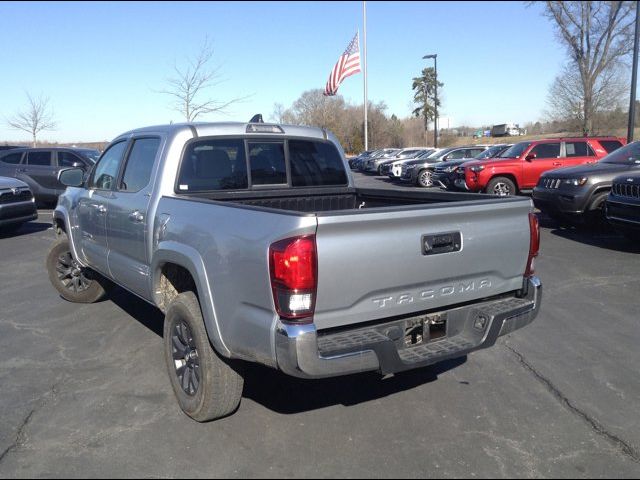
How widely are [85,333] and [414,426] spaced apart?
3451mm

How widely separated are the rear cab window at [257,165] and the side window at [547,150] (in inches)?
487

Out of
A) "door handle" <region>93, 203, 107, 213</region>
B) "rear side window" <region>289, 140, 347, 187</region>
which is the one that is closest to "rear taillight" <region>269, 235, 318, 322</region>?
"rear side window" <region>289, 140, 347, 187</region>

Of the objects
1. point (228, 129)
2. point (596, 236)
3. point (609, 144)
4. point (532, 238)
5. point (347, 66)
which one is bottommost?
point (596, 236)

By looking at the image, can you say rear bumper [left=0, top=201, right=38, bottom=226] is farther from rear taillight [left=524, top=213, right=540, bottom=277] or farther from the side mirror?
rear taillight [left=524, top=213, right=540, bottom=277]

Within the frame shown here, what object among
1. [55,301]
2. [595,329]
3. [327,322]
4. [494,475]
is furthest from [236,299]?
[55,301]

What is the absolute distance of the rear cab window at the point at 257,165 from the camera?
445 cm

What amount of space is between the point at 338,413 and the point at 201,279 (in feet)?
4.21

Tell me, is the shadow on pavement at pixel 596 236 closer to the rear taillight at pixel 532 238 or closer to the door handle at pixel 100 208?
the rear taillight at pixel 532 238

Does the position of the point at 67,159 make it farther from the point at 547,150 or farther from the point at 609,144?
the point at 609,144

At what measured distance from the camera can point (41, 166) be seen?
51.9ft

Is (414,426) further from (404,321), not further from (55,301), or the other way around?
(55,301)

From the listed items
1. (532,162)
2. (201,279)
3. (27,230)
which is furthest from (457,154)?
(201,279)

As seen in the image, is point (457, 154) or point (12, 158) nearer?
point (12, 158)

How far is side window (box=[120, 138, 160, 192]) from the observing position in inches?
179
